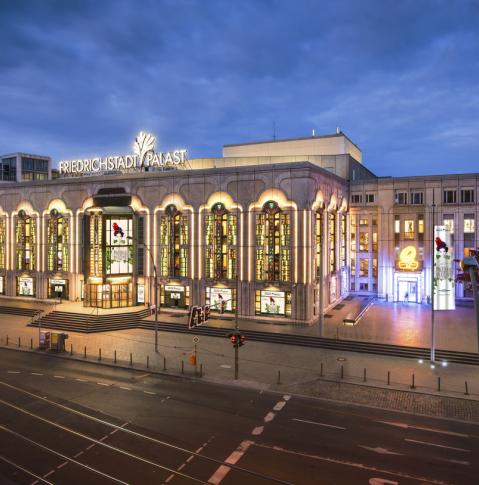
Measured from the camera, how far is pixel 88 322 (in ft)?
166

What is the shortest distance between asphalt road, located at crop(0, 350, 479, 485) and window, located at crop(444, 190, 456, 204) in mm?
46327

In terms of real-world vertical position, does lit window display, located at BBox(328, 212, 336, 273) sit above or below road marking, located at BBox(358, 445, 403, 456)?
above

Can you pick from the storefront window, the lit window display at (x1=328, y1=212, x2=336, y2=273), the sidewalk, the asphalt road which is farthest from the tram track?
the storefront window

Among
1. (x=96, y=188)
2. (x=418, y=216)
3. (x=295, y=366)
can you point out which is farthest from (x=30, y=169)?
(x=295, y=366)

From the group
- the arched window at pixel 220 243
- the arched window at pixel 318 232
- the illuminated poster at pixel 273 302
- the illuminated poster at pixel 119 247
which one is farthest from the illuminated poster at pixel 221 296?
the illuminated poster at pixel 119 247

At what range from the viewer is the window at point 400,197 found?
67312 mm

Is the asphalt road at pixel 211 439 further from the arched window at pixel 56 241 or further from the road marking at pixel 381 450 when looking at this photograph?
the arched window at pixel 56 241

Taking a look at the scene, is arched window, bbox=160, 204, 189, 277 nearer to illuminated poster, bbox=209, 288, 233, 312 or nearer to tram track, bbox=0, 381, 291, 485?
illuminated poster, bbox=209, 288, 233, 312

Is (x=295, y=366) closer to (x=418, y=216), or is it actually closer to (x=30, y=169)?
(x=418, y=216)

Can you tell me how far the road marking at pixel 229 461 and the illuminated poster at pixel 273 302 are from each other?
2922 cm

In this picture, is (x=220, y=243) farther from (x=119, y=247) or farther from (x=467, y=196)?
(x=467, y=196)

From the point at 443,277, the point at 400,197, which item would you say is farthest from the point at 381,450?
the point at 400,197

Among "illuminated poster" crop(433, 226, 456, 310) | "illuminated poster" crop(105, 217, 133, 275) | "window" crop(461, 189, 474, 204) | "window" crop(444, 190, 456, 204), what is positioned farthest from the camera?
"window" crop(444, 190, 456, 204)

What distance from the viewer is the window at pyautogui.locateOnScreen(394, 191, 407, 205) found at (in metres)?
67.3
